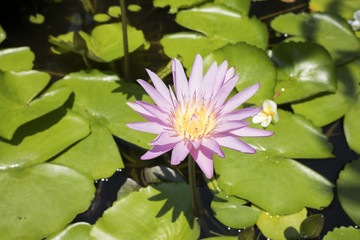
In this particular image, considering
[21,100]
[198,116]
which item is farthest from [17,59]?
[198,116]

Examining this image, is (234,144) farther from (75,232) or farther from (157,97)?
(75,232)

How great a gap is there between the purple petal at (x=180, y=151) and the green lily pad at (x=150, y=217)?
60 centimetres

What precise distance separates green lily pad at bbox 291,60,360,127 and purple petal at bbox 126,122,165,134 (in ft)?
4.41

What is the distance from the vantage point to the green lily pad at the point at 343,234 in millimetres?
1746

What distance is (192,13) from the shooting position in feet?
9.60

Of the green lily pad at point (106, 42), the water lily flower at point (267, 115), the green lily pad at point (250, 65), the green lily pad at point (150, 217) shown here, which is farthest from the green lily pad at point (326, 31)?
the green lily pad at point (150, 217)

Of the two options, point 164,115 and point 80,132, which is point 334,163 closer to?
point 164,115

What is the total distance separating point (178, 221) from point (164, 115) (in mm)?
637

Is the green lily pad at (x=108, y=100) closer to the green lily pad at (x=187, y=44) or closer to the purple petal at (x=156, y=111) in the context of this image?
the green lily pad at (x=187, y=44)

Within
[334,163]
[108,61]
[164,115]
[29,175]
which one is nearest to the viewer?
[164,115]

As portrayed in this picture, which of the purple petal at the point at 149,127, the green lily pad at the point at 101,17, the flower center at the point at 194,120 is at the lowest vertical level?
the green lily pad at the point at 101,17

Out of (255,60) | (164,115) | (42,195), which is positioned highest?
(164,115)

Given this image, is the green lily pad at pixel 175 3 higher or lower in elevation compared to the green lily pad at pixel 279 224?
higher

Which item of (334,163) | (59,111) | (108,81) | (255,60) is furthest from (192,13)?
(334,163)
